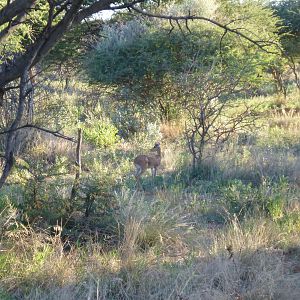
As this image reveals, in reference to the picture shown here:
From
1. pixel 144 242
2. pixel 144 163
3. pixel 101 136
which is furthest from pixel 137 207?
pixel 101 136

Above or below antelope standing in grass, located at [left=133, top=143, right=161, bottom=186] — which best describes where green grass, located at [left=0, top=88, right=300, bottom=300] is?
below

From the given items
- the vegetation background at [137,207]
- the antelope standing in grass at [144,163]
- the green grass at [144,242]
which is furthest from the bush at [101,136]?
the green grass at [144,242]

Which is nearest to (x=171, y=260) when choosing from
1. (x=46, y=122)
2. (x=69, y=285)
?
(x=69, y=285)

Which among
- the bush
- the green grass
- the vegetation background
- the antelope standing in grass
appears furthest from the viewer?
the bush

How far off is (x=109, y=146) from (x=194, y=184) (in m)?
4.29

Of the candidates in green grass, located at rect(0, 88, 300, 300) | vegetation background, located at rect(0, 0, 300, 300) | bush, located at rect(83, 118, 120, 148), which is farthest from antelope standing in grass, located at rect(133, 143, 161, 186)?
bush, located at rect(83, 118, 120, 148)

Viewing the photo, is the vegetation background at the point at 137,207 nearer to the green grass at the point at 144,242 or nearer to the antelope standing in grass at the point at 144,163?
the green grass at the point at 144,242

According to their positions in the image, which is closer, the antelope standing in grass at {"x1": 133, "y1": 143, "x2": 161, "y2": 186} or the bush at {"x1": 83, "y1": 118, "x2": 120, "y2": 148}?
the antelope standing in grass at {"x1": 133, "y1": 143, "x2": 161, "y2": 186}

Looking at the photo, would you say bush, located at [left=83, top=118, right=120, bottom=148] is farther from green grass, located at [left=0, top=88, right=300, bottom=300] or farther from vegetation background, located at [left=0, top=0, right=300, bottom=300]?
green grass, located at [left=0, top=88, right=300, bottom=300]

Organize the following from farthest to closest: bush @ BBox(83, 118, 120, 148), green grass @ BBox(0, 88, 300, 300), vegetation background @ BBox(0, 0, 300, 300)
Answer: bush @ BBox(83, 118, 120, 148) < green grass @ BBox(0, 88, 300, 300) < vegetation background @ BBox(0, 0, 300, 300)

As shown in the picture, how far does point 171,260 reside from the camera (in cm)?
498

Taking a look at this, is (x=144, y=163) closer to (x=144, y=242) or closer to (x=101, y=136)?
(x=144, y=242)

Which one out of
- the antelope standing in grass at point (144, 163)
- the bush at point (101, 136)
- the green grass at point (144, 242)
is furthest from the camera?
the bush at point (101, 136)

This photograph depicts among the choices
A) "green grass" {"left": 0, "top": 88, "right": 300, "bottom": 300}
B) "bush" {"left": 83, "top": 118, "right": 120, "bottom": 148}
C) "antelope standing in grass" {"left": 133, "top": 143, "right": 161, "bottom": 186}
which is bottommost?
"green grass" {"left": 0, "top": 88, "right": 300, "bottom": 300}
